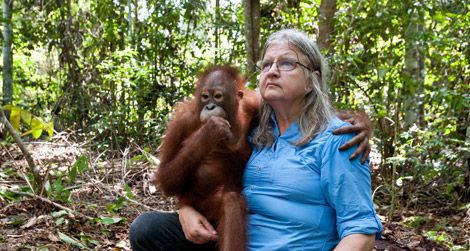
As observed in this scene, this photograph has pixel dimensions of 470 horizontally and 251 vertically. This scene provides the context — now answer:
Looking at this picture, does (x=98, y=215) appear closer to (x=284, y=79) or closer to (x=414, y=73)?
(x=284, y=79)

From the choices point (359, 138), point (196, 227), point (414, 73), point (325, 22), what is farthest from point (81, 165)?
point (414, 73)

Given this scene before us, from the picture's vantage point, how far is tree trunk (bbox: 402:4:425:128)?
453 cm

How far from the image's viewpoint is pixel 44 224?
338cm

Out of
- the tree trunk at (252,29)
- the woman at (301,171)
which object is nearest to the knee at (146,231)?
the woman at (301,171)

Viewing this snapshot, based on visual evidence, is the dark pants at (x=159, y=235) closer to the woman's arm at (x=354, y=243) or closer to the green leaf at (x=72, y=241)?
Result: the woman's arm at (x=354, y=243)

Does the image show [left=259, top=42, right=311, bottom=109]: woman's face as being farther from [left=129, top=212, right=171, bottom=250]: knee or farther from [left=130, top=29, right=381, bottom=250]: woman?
[left=129, top=212, right=171, bottom=250]: knee

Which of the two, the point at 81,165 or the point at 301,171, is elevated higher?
the point at 301,171

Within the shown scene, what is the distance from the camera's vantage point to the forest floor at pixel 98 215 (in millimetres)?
3229

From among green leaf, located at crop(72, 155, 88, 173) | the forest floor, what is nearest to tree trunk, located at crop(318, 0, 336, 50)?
the forest floor

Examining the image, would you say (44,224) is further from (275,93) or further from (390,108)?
(390,108)

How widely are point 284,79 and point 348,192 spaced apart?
0.50 m

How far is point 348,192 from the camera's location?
6.03 feet

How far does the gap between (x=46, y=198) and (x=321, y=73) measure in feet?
7.38

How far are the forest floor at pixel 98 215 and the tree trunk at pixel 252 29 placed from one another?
4.53 feet
